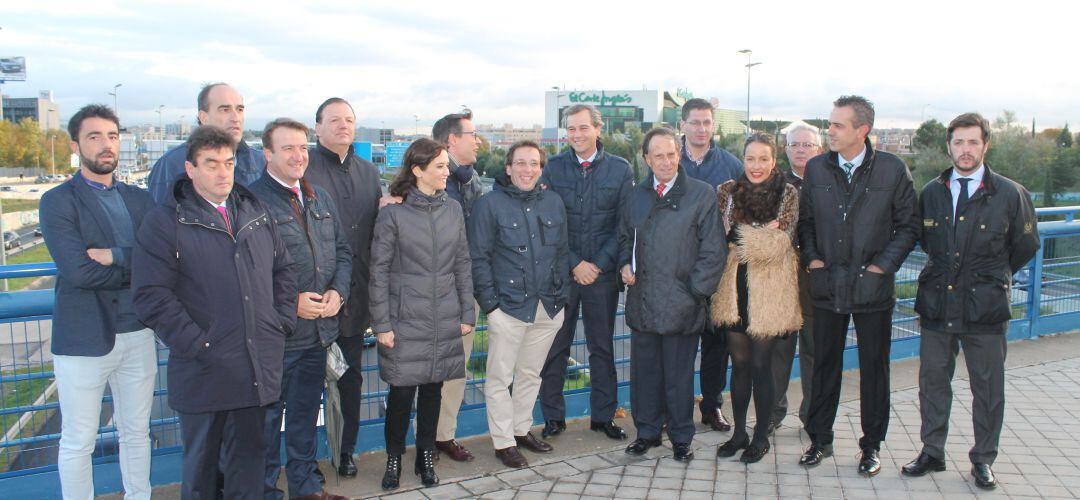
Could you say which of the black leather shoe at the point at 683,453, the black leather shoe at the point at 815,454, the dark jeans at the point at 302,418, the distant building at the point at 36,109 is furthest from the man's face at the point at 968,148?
the distant building at the point at 36,109

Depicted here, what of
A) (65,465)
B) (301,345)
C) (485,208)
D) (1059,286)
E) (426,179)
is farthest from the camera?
(1059,286)

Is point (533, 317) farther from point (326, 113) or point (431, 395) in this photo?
point (326, 113)

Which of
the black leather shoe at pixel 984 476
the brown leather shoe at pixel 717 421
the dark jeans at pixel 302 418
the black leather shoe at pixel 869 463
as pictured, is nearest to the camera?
the dark jeans at pixel 302 418

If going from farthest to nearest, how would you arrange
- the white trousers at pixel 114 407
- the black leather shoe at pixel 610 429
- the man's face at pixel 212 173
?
the black leather shoe at pixel 610 429 → the white trousers at pixel 114 407 → the man's face at pixel 212 173

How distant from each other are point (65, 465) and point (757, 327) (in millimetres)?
3656

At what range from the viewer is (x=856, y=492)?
421 centimetres

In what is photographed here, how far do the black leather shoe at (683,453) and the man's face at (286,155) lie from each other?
9.13 ft

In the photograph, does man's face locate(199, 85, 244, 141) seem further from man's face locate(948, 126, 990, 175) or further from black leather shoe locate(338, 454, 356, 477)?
man's face locate(948, 126, 990, 175)

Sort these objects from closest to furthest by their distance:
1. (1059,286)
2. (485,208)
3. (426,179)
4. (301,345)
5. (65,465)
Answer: (65,465) → (301,345) → (426,179) → (485,208) → (1059,286)

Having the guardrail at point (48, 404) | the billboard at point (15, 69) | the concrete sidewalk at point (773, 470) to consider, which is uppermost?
the billboard at point (15, 69)

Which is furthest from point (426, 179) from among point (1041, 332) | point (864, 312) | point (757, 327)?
point (1041, 332)

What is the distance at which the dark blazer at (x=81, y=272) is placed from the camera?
10.9 ft

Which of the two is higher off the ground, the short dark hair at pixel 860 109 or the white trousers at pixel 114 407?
the short dark hair at pixel 860 109

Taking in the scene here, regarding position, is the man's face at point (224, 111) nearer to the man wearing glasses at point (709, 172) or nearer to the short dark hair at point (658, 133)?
the short dark hair at point (658, 133)
